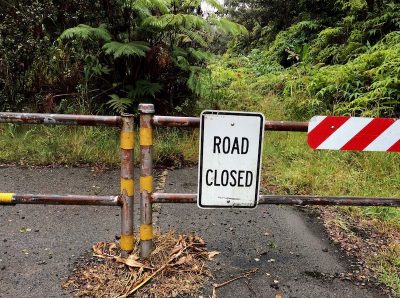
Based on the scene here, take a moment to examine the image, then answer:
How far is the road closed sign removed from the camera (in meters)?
2.36

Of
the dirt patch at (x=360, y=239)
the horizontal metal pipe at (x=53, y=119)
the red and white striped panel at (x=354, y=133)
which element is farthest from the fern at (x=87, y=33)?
the red and white striped panel at (x=354, y=133)

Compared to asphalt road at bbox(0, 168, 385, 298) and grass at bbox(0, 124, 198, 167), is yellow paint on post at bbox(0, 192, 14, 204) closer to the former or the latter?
asphalt road at bbox(0, 168, 385, 298)

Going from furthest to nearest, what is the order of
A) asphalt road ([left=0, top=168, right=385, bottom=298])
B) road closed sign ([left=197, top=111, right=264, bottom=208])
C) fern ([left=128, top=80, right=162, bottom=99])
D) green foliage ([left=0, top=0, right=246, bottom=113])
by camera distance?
green foliage ([left=0, top=0, right=246, bottom=113]) < fern ([left=128, top=80, right=162, bottom=99]) < asphalt road ([left=0, top=168, right=385, bottom=298]) < road closed sign ([left=197, top=111, right=264, bottom=208])

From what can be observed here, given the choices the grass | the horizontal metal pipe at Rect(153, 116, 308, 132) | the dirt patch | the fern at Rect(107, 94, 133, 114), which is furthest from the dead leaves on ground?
the fern at Rect(107, 94, 133, 114)

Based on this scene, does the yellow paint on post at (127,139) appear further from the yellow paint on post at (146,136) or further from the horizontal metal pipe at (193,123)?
the horizontal metal pipe at (193,123)

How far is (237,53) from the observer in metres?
16.9

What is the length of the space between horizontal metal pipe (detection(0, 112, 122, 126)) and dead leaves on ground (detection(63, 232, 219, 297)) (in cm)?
93

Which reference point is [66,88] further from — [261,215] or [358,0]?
[358,0]

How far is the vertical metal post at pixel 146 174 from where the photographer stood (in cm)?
239

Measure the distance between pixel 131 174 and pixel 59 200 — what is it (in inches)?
18.6

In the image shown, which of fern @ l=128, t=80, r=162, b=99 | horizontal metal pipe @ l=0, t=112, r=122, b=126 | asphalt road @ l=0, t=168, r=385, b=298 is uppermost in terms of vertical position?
fern @ l=128, t=80, r=162, b=99

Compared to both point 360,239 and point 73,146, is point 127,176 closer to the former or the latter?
point 360,239

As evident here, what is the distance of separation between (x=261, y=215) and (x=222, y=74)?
282 inches

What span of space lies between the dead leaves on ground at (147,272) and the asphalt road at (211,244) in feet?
0.33
